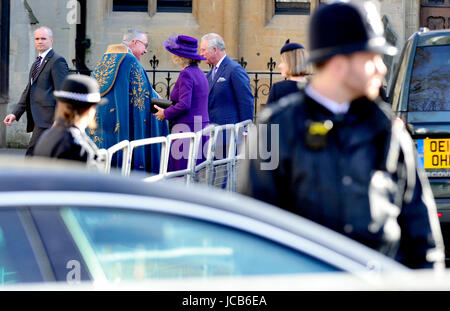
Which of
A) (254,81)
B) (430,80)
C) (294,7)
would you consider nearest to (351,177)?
(430,80)

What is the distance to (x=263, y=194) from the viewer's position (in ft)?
11.1

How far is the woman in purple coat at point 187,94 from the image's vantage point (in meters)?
9.64

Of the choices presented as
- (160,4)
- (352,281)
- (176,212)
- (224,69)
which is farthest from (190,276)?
(160,4)

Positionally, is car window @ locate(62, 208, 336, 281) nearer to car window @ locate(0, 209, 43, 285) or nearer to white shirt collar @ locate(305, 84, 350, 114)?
car window @ locate(0, 209, 43, 285)

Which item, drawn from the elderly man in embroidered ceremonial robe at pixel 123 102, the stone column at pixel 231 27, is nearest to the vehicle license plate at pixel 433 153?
the elderly man in embroidered ceremonial robe at pixel 123 102

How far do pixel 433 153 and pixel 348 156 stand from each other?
4.41 meters

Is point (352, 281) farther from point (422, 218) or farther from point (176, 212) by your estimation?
point (422, 218)

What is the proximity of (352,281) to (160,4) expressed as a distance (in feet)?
50.6

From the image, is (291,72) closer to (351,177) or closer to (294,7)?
(351,177)

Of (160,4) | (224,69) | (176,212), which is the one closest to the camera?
(176,212)

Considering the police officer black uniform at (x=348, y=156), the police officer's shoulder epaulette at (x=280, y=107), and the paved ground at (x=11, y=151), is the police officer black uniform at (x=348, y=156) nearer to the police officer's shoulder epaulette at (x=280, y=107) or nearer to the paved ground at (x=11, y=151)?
the police officer's shoulder epaulette at (x=280, y=107)

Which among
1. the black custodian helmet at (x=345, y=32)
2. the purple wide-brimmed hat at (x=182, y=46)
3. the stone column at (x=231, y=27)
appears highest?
the stone column at (x=231, y=27)

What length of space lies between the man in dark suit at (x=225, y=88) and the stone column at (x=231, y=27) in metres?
6.44

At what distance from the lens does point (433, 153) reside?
7.55m
